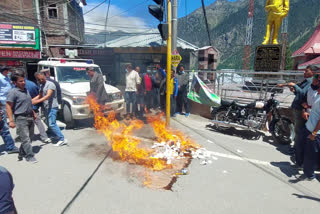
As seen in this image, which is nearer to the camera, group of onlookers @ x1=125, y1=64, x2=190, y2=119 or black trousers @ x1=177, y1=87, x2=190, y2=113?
group of onlookers @ x1=125, y1=64, x2=190, y2=119

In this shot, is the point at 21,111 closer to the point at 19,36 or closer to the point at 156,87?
the point at 156,87

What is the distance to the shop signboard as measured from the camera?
49.1 feet

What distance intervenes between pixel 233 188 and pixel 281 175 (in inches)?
47.7

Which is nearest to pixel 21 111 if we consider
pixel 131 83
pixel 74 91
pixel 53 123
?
pixel 53 123

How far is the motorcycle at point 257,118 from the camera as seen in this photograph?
549 cm

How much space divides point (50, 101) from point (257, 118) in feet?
18.7

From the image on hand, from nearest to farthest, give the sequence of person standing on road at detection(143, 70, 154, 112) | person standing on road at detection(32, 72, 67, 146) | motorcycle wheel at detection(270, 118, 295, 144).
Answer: person standing on road at detection(32, 72, 67, 146)
motorcycle wheel at detection(270, 118, 295, 144)
person standing on road at detection(143, 70, 154, 112)

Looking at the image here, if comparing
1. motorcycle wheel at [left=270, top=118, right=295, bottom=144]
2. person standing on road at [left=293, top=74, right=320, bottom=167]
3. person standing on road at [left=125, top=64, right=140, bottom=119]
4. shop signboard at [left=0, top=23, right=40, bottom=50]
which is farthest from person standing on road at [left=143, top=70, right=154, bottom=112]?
shop signboard at [left=0, top=23, right=40, bottom=50]

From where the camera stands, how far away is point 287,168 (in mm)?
4258

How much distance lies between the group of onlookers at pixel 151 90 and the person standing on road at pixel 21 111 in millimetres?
3913

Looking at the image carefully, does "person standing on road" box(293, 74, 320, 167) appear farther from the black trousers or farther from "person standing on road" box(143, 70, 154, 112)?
"person standing on road" box(143, 70, 154, 112)

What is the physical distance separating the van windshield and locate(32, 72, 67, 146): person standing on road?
2.10m

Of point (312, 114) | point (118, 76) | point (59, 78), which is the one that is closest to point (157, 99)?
point (59, 78)

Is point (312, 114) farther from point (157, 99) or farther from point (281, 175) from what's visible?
point (157, 99)
